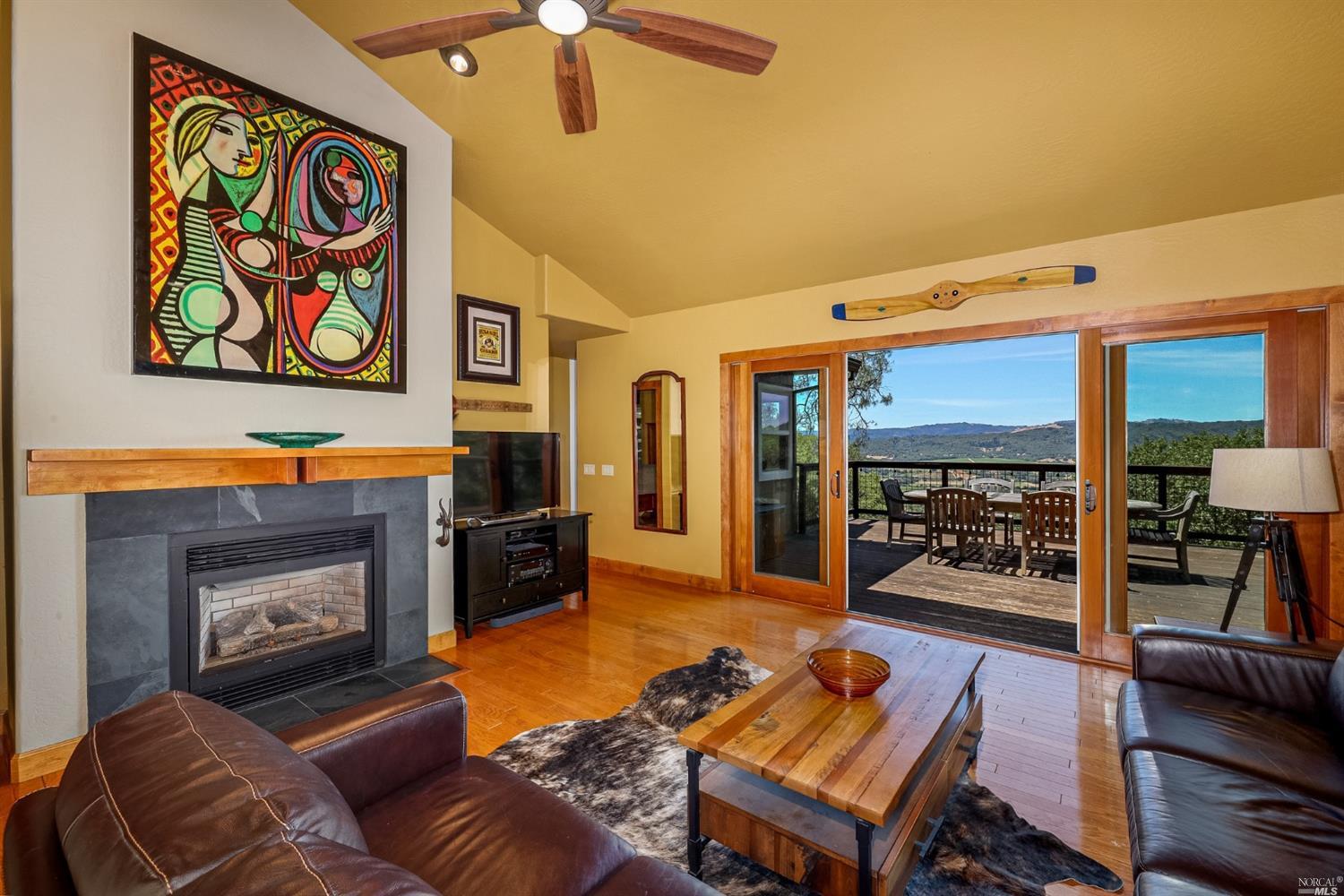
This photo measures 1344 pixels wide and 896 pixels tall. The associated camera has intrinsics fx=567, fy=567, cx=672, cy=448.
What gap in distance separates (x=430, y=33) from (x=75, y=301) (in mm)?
1909

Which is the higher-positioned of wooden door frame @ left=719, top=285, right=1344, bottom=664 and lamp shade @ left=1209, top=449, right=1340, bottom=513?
wooden door frame @ left=719, top=285, right=1344, bottom=664

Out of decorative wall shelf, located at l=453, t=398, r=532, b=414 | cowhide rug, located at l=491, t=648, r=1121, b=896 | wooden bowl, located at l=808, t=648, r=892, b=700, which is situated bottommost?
cowhide rug, located at l=491, t=648, r=1121, b=896

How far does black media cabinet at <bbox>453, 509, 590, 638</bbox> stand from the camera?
391cm

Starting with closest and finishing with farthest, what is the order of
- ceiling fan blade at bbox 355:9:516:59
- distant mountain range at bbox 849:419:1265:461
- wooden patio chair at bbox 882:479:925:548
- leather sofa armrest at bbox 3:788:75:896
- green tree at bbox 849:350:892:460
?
1. leather sofa armrest at bbox 3:788:75:896
2. ceiling fan blade at bbox 355:9:516:59
3. wooden patio chair at bbox 882:479:925:548
4. distant mountain range at bbox 849:419:1265:461
5. green tree at bbox 849:350:892:460

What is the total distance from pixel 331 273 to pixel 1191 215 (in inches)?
187

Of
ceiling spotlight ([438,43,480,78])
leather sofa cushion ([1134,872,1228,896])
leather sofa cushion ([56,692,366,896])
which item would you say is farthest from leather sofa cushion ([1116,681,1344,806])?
ceiling spotlight ([438,43,480,78])

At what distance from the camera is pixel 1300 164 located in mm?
2707

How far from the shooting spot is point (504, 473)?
4.33 meters

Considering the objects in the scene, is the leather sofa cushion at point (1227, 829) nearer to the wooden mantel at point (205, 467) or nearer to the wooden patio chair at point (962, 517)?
the wooden mantel at point (205, 467)

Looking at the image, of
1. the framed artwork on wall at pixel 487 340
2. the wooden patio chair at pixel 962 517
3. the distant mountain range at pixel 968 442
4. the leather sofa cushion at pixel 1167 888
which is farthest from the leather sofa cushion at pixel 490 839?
the distant mountain range at pixel 968 442

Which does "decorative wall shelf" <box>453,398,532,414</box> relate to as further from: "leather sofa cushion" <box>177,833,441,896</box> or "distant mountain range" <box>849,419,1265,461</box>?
"distant mountain range" <box>849,419,1265,461</box>

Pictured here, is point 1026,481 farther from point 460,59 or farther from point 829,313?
point 460,59

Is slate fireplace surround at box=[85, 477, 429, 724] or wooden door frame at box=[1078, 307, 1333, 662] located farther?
wooden door frame at box=[1078, 307, 1333, 662]

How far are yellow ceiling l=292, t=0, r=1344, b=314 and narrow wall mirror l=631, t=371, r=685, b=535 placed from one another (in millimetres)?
1611
